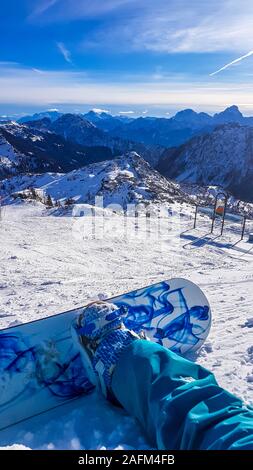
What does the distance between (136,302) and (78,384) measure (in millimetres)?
1750

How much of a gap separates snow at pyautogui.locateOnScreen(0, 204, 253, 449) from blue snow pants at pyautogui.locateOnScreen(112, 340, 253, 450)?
0.66m

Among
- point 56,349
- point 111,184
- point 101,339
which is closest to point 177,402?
point 101,339

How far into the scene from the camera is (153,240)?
2258 cm

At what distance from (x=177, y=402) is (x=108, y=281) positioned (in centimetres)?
1018

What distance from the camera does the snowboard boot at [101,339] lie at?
14.8ft

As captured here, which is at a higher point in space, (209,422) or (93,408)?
(209,422)

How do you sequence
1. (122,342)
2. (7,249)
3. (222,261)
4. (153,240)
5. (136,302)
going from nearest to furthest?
(122,342)
(136,302)
(7,249)
(222,261)
(153,240)

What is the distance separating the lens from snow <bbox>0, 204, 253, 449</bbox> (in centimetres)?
456

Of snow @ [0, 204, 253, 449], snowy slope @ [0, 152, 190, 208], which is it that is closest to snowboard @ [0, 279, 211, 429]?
snow @ [0, 204, 253, 449]

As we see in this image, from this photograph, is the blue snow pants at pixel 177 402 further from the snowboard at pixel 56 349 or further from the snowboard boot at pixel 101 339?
the snowboard at pixel 56 349

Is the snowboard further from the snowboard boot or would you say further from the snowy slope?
the snowy slope

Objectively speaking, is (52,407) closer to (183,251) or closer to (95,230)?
(183,251)

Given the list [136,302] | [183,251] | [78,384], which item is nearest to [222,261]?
[183,251]

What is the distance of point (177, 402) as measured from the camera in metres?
3.37
